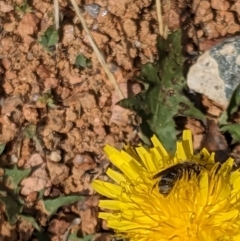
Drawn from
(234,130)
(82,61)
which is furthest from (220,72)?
(82,61)

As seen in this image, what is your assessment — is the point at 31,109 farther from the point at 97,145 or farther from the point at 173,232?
the point at 173,232

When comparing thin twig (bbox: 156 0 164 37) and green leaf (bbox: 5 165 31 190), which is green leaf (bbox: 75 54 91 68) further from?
green leaf (bbox: 5 165 31 190)

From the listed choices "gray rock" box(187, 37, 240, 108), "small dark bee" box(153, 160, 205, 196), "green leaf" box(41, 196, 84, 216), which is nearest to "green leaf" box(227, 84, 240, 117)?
"gray rock" box(187, 37, 240, 108)

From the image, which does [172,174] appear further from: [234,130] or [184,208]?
[234,130]

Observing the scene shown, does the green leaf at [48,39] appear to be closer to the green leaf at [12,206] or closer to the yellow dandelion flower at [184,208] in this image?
the green leaf at [12,206]

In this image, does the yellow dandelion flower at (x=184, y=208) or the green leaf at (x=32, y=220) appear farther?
the green leaf at (x=32, y=220)

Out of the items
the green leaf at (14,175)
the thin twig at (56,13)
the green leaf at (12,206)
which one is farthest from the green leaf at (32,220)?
A: the thin twig at (56,13)
